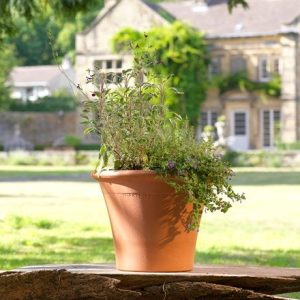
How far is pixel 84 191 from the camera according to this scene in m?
24.7

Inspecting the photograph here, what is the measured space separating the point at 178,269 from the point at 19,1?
316 inches

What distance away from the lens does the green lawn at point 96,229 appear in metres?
10.6

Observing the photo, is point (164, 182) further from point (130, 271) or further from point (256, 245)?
point (256, 245)

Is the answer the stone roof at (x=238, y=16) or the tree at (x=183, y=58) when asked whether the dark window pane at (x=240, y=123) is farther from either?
the stone roof at (x=238, y=16)

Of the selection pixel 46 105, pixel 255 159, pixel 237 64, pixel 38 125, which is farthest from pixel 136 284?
pixel 46 105

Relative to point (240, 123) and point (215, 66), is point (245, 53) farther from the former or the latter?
point (240, 123)

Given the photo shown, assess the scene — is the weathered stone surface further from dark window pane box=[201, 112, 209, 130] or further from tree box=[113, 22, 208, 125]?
dark window pane box=[201, 112, 209, 130]

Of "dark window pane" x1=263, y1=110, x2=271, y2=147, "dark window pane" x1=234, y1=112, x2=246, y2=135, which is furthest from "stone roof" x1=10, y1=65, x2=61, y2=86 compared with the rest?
"dark window pane" x1=263, y1=110, x2=271, y2=147

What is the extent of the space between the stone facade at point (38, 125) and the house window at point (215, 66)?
8.16 meters

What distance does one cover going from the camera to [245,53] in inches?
2117

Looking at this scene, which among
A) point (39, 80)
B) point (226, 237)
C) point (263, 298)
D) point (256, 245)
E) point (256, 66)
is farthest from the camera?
point (39, 80)

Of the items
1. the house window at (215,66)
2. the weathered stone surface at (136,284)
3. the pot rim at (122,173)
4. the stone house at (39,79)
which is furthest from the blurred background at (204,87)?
the weathered stone surface at (136,284)

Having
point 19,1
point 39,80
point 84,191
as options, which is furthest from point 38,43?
point 19,1

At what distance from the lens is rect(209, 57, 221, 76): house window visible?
53.9m
